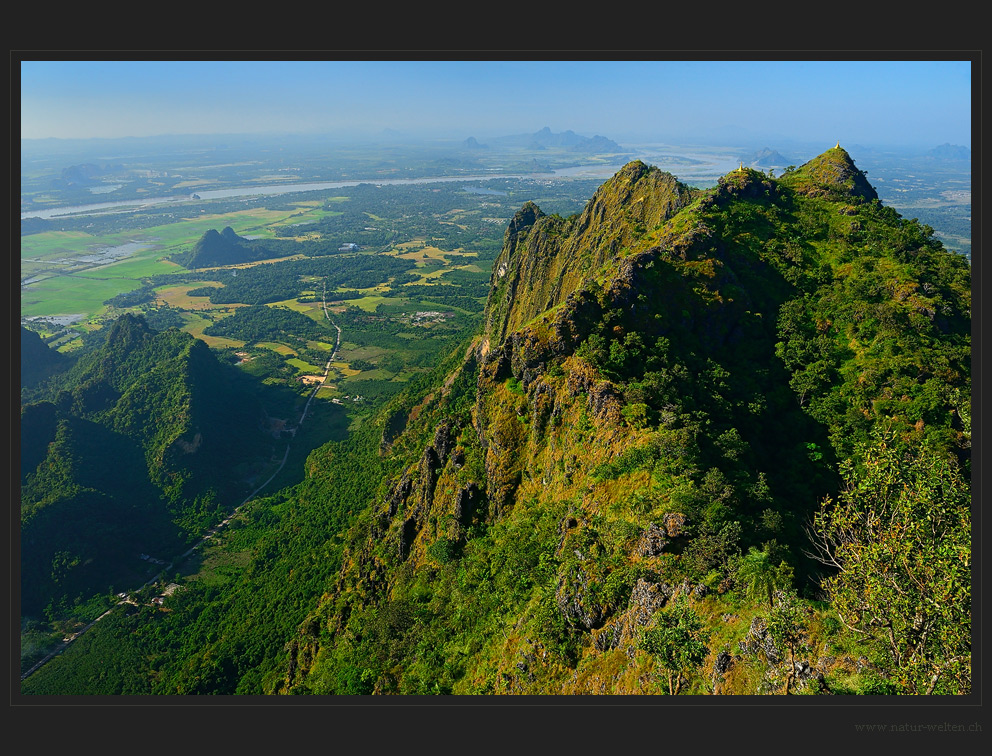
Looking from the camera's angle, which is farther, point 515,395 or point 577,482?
point 515,395

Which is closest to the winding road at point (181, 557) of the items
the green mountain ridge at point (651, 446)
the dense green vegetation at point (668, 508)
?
the dense green vegetation at point (668, 508)

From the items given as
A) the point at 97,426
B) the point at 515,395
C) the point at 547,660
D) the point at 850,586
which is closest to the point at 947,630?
the point at 850,586

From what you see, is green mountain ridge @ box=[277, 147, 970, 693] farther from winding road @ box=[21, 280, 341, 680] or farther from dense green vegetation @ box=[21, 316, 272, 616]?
dense green vegetation @ box=[21, 316, 272, 616]

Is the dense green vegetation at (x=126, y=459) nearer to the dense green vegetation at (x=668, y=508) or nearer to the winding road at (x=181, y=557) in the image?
the winding road at (x=181, y=557)

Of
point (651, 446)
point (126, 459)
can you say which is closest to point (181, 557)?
point (126, 459)

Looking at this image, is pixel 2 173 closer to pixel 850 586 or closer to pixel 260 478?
pixel 850 586

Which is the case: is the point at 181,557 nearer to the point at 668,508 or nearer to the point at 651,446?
the point at 651,446

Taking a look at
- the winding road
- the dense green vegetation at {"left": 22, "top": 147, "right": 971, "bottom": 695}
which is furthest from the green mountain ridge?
the winding road

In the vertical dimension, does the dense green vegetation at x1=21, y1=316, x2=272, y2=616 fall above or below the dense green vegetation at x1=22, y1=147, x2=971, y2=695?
below
